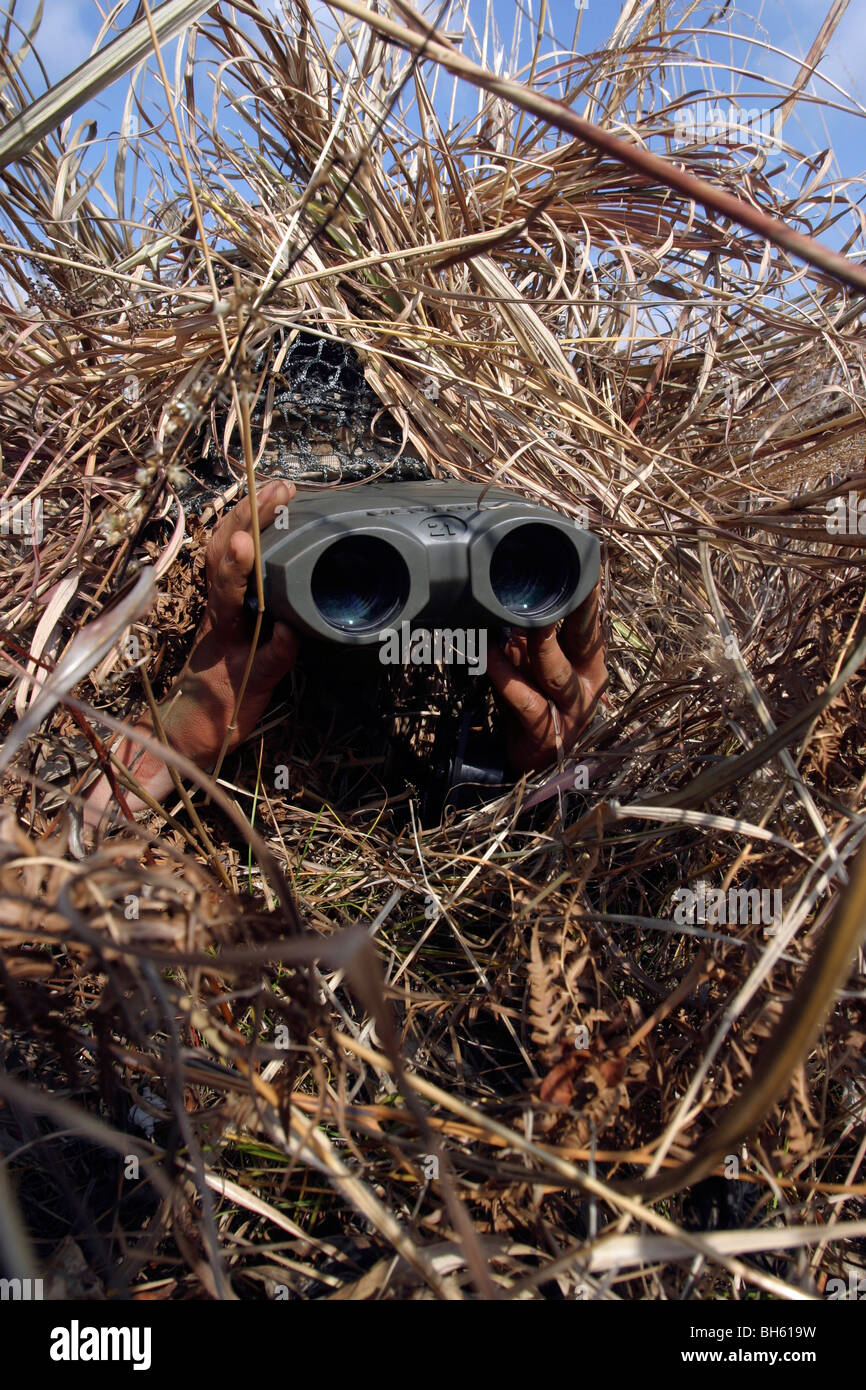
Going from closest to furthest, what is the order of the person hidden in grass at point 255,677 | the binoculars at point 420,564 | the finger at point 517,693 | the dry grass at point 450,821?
1. the dry grass at point 450,821
2. the binoculars at point 420,564
3. the person hidden in grass at point 255,677
4. the finger at point 517,693

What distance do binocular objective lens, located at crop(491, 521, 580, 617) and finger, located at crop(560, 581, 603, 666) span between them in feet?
0.21

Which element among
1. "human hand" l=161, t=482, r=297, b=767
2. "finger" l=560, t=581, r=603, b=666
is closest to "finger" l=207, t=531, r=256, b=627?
"human hand" l=161, t=482, r=297, b=767

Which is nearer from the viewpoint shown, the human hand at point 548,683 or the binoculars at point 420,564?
the binoculars at point 420,564

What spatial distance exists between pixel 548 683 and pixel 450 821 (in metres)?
0.28

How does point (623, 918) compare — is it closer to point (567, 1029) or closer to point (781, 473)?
point (567, 1029)

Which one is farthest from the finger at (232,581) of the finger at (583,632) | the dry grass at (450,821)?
the finger at (583,632)

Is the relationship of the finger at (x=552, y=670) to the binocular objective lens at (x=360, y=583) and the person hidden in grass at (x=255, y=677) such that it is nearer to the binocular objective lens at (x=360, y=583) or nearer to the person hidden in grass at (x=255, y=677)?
the person hidden in grass at (x=255, y=677)

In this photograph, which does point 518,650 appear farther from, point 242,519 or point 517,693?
point 242,519

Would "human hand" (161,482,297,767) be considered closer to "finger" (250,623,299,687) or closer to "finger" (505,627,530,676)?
"finger" (250,623,299,687)

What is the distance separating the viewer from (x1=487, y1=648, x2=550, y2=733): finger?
1292 millimetres

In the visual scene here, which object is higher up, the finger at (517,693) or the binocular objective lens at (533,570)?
the binocular objective lens at (533,570)

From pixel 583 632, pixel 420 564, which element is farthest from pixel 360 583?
pixel 583 632

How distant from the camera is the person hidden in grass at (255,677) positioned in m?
1.18

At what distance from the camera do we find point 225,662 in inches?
48.8
